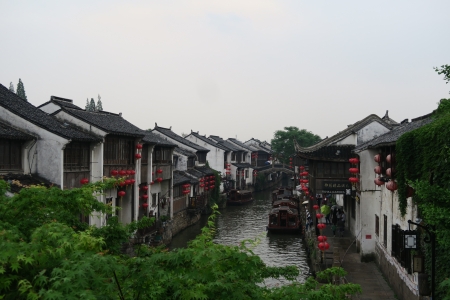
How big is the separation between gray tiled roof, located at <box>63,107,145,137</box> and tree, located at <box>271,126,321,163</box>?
57.9m

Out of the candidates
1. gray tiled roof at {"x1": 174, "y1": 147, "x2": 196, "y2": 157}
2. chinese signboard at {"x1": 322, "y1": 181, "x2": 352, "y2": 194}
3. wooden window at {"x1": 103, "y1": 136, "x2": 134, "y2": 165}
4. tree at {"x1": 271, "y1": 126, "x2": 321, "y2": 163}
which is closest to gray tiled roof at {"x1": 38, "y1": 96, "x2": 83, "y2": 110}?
wooden window at {"x1": 103, "y1": 136, "x2": 134, "y2": 165}

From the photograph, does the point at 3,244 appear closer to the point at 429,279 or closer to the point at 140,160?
the point at 429,279

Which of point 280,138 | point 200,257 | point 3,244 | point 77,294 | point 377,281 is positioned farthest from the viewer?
point 280,138

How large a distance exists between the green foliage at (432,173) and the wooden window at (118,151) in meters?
15.3

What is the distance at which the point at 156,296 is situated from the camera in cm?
718

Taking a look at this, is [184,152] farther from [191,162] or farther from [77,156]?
[77,156]

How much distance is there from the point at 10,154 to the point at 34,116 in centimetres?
270

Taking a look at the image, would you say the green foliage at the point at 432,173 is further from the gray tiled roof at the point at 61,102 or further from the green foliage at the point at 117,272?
the gray tiled roof at the point at 61,102

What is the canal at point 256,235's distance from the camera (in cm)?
3262

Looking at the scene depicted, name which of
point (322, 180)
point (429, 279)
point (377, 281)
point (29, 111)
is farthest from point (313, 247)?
point (29, 111)

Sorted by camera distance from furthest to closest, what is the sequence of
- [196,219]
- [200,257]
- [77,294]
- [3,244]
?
[196,219]
[200,257]
[3,244]
[77,294]

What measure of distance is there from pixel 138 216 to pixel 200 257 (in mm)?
25556

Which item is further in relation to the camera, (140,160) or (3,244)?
(140,160)

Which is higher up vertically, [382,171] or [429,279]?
[382,171]
